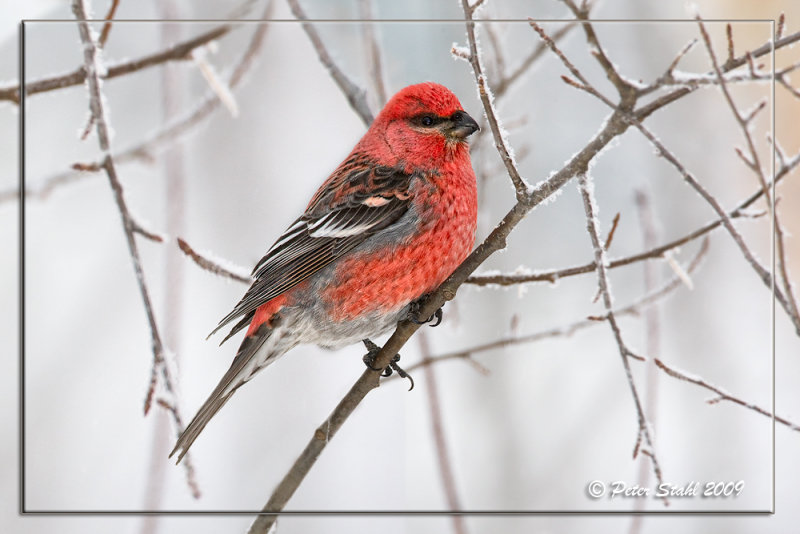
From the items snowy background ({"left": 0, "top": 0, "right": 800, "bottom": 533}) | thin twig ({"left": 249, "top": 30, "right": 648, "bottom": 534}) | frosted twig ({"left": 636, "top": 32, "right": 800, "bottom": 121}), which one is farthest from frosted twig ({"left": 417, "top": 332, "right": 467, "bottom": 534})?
frosted twig ({"left": 636, "top": 32, "right": 800, "bottom": 121})

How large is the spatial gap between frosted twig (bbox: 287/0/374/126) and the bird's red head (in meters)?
0.11

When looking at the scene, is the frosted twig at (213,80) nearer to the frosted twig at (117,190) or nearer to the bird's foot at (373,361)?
the frosted twig at (117,190)

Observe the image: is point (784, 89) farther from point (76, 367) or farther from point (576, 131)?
point (76, 367)

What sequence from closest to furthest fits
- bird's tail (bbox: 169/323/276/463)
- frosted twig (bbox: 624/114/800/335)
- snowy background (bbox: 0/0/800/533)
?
1. frosted twig (bbox: 624/114/800/335)
2. bird's tail (bbox: 169/323/276/463)
3. snowy background (bbox: 0/0/800/533)

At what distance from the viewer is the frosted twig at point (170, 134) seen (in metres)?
2.29

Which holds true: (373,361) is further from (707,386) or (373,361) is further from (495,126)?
(707,386)

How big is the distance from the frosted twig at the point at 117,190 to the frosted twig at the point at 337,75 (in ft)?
1.93

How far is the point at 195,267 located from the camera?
2262 mm

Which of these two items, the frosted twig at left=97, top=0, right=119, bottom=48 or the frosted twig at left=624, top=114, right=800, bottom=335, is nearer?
the frosted twig at left=624, top=114, right=800, bottom=335

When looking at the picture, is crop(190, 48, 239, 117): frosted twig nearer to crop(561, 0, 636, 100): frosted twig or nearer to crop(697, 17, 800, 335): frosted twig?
crop(561, 0, 636, 100): frosted twig

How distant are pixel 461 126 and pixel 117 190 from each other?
99 centimetres

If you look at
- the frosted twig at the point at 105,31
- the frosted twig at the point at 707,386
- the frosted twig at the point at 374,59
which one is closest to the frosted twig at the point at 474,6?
the frosted twig at the point at 374,59

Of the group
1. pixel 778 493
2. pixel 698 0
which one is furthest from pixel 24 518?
pixel 698 0

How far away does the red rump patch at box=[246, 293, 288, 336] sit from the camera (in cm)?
214
